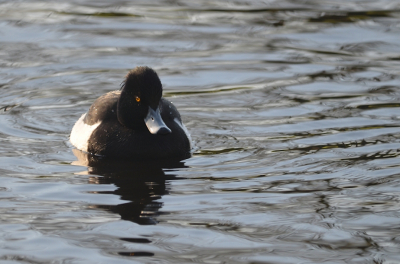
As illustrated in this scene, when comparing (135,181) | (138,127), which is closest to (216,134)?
(138,127)

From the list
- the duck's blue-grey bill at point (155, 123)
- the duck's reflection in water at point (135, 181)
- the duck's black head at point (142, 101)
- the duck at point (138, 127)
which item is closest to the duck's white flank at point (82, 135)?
the duck at point (138, 127)

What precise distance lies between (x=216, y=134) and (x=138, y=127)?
1305 millimetres

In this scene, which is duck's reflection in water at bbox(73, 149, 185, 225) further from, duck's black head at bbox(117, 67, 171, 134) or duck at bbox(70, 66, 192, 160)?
duck's black head at bbox(117, 67, 171, 134)

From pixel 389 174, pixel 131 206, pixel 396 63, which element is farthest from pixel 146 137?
pixel 396 63

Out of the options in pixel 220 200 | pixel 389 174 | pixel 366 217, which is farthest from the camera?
pixel 389 174

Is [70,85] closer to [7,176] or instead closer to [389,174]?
[7,176]

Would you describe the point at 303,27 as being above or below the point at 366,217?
above

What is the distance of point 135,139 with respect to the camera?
9445 millimetres

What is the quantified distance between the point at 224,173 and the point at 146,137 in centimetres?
135

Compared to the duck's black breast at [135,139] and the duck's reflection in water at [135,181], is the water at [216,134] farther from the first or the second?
the duck's black breast at [135,139]

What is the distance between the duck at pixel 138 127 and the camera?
9.19 meters

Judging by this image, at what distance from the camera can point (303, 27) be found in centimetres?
1570

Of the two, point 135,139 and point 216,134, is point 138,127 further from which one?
point 216,134

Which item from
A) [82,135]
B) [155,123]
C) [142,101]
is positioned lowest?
[82,135]
